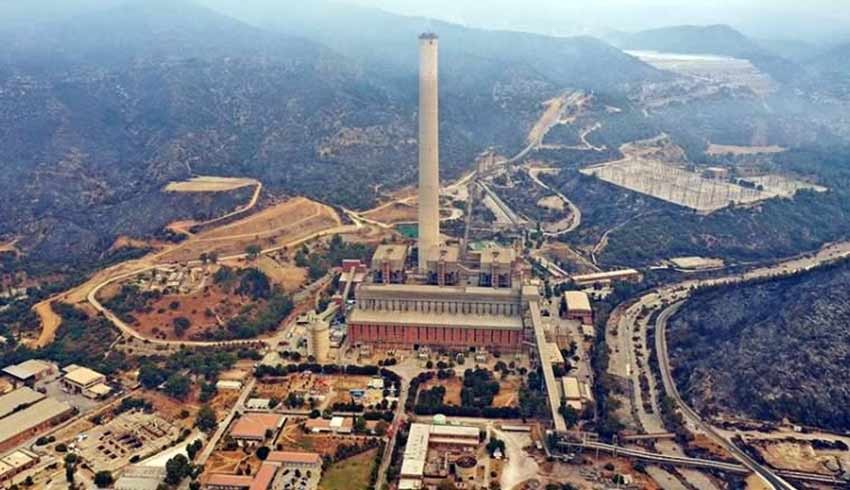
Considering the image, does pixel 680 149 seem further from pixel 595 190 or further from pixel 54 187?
pixel 54 187

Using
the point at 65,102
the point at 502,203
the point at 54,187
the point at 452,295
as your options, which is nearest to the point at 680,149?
the point at 502,203

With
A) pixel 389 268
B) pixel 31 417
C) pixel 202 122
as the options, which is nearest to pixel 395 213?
pixel 389 268

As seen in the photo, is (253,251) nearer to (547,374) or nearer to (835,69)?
(547,374)

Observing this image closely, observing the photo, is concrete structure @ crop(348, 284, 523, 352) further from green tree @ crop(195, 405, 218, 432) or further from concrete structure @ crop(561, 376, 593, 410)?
green tree @ crop(195, 405, 218, 432)

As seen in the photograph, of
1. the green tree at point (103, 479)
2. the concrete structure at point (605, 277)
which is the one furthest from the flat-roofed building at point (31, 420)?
the concrete structure at point (605, 277)

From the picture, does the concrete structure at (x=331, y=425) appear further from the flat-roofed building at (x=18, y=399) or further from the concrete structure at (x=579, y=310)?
the concrete structure at (x=579, y=310)

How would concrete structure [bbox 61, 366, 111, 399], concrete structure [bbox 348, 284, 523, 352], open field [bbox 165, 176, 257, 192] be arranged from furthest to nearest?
1. open field [bbox 165, 176, 257, 192]
2. concrete structure [bbox 348, 284, 523, 352]
3. concrete structure [bbox 61, 366, 111, 399]

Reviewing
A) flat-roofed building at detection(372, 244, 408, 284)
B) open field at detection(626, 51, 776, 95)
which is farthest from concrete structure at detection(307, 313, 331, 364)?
open field at detection(626, 51, 776, 95)
